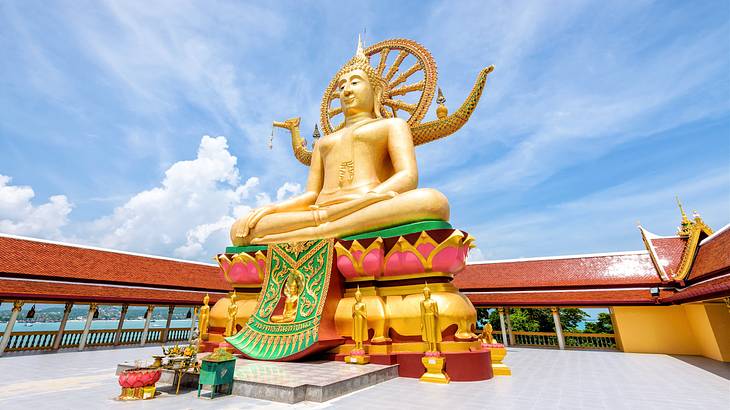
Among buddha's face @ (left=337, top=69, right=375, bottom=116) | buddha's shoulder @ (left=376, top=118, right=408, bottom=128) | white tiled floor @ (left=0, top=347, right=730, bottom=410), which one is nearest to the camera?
white tiled floor @ (left=0, top=347, right=730, bottom=410)

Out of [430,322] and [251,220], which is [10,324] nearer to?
[251,220]

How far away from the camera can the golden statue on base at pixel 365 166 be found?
802cm

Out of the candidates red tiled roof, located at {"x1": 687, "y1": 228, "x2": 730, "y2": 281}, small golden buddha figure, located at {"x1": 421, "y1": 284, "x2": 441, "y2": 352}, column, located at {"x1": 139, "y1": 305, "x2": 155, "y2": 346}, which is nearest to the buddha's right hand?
small golden buddha figure, located at {"x1": 421, "y1": 284, "x2": 441, "y2": 352}

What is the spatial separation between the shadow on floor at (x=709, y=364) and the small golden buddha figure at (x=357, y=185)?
23.6 ft

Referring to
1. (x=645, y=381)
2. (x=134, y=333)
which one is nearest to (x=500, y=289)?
(x=645, y=381)

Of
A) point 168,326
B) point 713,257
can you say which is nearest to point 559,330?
point 713,257

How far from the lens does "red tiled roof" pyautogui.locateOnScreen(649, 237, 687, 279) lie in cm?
1246

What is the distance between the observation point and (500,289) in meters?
14.1

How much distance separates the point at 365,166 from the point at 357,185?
647 millimetres

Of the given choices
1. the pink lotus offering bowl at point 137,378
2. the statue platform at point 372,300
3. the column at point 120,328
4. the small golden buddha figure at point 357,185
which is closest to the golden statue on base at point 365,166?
the small golden buddha figure at point 357,185

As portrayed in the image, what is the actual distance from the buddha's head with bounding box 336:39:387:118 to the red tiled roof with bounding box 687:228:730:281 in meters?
10.4

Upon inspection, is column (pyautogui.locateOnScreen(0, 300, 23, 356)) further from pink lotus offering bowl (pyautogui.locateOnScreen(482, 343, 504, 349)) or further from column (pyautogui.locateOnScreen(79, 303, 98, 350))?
pink lotus offering bowl (pyautogui.locateOnScreen(482, 343, 504, 349))

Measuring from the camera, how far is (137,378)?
477cm

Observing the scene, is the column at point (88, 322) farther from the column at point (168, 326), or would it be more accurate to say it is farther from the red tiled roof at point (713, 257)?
the red tiled roof at point (713, 257)
